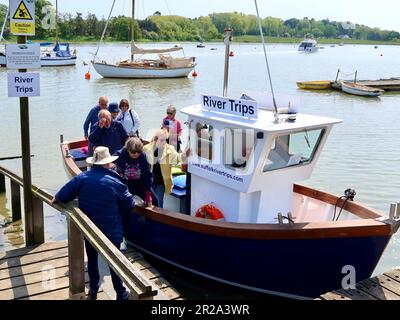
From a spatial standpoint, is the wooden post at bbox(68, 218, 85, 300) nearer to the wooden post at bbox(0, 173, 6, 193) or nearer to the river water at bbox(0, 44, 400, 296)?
the river water at bbox(0, 44, 400, 296)

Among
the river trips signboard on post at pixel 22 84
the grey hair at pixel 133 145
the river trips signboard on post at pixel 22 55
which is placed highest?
the river trips signboard on post at pixel 22 55

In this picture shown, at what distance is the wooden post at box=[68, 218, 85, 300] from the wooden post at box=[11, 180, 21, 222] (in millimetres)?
4127

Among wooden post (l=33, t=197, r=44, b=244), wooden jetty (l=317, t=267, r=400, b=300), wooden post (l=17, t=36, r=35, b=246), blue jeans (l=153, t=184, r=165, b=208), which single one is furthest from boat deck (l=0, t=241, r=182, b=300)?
wooden jetty (l=317, t=267, r=400, b=300)

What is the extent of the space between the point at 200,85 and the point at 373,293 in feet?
116

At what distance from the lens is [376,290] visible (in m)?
5.52

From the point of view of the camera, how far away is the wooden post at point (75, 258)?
5090mm

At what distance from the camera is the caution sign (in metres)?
5.82

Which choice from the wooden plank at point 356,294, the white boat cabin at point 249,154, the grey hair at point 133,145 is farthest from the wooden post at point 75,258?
the wooden plank at point 356,294

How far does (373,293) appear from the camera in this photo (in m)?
5.46

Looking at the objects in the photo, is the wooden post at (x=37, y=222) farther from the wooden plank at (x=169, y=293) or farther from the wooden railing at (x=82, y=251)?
the wooden plank at (x=169, y=293)

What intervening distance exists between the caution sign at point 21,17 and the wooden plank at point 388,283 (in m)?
4.99

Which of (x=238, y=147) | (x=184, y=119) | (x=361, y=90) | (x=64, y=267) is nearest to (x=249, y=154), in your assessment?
(x=238, y=147)
